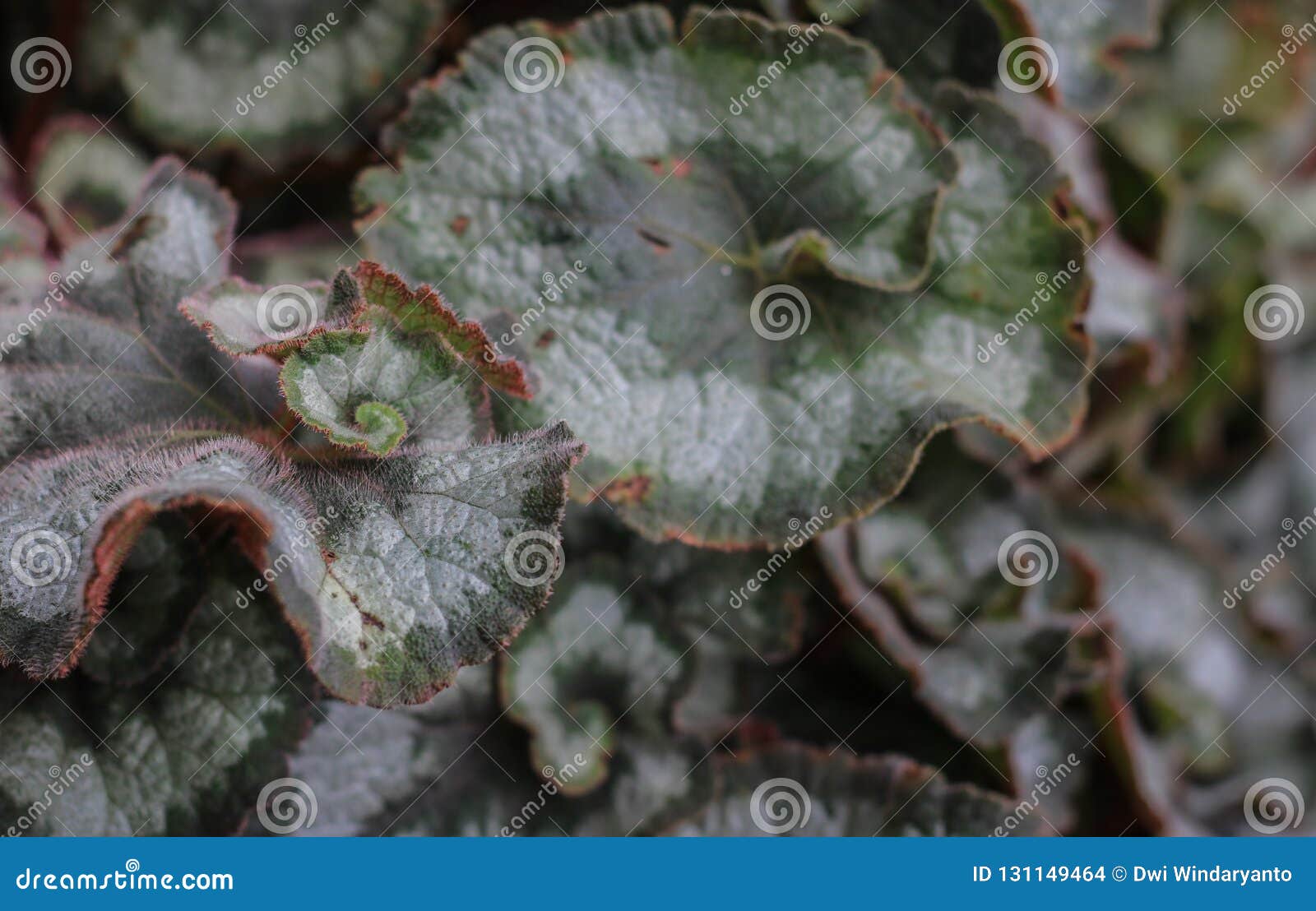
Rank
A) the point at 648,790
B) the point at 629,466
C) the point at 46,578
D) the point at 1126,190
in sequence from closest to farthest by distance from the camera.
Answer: the point at 46,578 < the point at 629,466 < the point at 648,790 < the point at 1126,190

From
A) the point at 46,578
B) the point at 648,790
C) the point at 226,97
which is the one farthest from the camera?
the point at 226,97

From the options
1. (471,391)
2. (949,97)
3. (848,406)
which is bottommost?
(471,391)

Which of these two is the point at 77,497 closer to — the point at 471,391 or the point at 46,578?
the point at 46,578

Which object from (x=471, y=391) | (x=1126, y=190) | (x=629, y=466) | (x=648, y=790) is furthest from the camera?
(x=1126, y=190)

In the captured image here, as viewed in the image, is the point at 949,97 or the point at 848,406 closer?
the point at 848,406

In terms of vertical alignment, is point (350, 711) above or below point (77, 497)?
below

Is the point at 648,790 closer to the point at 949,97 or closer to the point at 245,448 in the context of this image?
the point at 245,448

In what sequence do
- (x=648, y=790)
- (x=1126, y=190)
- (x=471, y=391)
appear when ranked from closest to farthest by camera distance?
(x=471, y=391), (x=648, y=790), (x=1126, y=190)

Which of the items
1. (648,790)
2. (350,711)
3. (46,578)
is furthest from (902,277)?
(46,578)

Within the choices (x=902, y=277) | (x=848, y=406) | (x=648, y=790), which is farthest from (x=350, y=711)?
(x=902, y=277)
